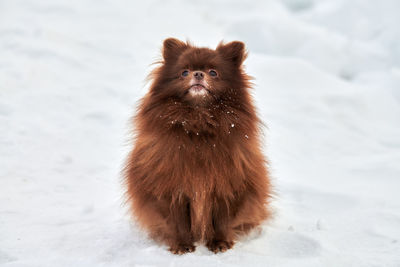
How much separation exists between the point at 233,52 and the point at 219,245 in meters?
1.57

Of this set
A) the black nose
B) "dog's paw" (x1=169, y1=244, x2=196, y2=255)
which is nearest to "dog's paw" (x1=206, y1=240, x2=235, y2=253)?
"dog's paw" (x1=169, y1=244, x2=196, y2=255)

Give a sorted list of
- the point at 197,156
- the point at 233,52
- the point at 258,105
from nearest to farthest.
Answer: the point at 197,156 < the point at 233,52 < the point at 258,105

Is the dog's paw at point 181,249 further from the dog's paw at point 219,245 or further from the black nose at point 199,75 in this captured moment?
the black nose at point 199,75

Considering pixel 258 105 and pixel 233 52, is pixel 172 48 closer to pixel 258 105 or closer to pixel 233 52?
pixel 233 52

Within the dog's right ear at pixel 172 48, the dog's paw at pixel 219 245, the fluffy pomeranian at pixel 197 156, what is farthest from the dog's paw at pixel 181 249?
the dog's right ear at pixel 172 48

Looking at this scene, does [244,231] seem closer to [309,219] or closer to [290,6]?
[309,219]

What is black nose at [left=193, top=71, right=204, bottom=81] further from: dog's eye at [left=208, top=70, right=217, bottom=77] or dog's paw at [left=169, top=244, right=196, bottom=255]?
dog's paw at [left=169, top=244, right=196, bottom=255]

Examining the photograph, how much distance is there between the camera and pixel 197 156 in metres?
3.08

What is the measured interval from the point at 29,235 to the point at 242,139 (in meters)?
1.87

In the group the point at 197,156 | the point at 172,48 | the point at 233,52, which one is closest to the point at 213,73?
the point at 233,52

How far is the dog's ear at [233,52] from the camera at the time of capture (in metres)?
3.53

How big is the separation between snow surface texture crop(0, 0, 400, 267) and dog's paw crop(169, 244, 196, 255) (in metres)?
0.07

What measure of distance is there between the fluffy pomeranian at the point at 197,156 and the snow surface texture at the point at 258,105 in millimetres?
216

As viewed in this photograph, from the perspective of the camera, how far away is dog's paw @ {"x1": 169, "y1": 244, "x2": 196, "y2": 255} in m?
3.23
